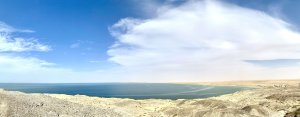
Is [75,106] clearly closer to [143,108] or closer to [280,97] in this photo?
[143,108]

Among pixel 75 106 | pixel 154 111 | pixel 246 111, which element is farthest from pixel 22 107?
pixel 246 111

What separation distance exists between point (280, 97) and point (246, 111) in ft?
107

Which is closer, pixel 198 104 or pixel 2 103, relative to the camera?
pixel 2 103

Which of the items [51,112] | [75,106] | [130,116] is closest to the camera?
[51,112]

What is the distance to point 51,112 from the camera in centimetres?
4228

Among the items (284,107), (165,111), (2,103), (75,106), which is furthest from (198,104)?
(2,103)

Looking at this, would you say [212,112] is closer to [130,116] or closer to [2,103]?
[130,116]

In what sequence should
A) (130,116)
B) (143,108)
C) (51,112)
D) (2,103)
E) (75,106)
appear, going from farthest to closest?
(143,108) → (130,116) → (75,106) → (51,112) → (2,103)

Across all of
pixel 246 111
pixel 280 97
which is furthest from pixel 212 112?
pixel 280 97

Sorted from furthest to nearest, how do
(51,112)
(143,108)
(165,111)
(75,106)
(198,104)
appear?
(198,104)
(143,108)
(165,111)
(75,106)
(51,112)

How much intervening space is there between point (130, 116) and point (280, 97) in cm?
5087

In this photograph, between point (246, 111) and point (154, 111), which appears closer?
point (246, 111)

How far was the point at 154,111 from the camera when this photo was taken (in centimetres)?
6488

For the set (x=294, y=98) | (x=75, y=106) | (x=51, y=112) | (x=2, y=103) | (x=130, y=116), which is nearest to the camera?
(x=2, y=103)
